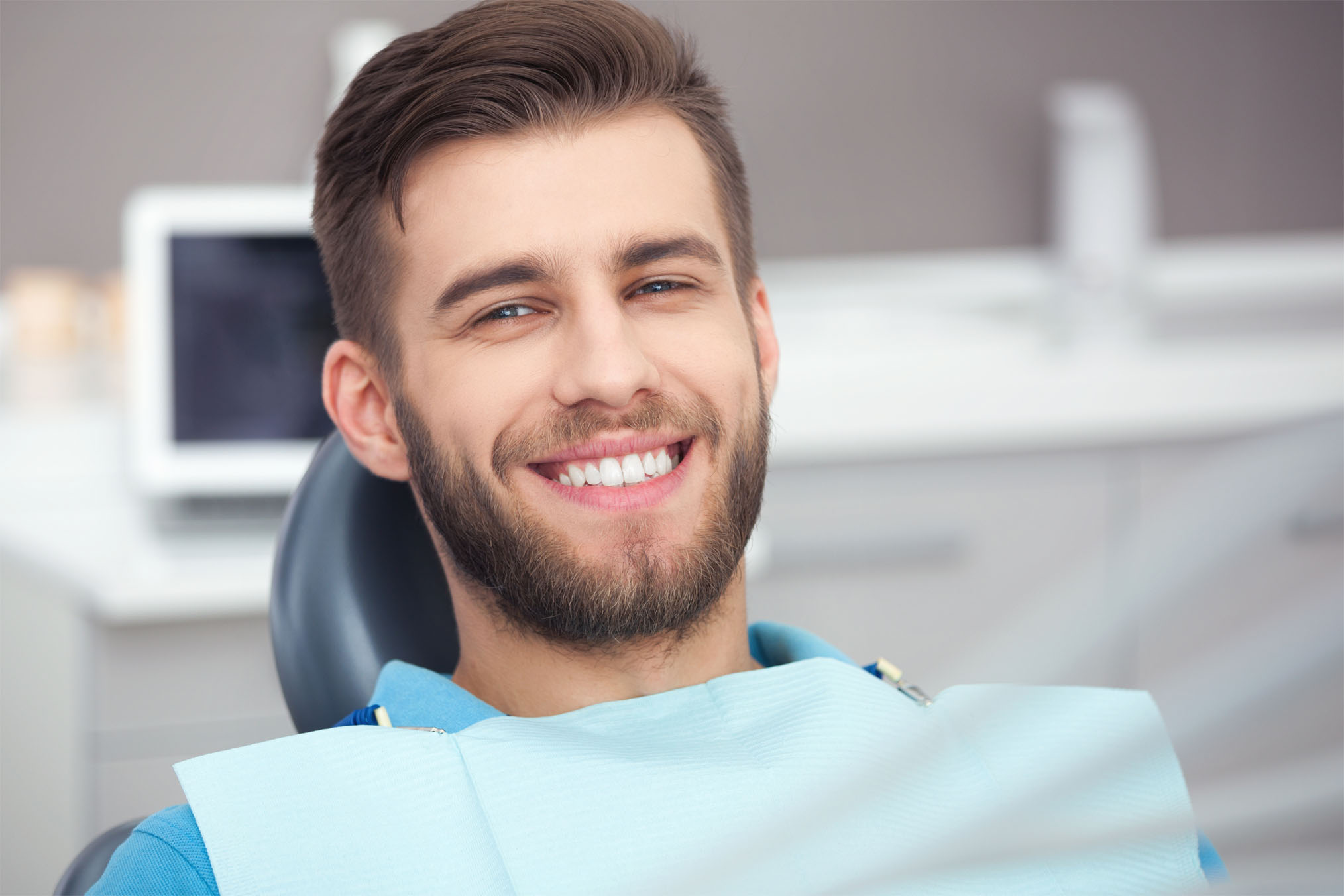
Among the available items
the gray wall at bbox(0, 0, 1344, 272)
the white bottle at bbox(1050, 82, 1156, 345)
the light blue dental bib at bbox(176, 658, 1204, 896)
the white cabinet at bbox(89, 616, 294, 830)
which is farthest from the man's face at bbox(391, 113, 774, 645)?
the white bottle at bbox(1050, 82, 1156, 345)

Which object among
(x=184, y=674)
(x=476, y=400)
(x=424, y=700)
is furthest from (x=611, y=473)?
(x=184, y=674)

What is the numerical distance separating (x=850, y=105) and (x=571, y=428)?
1.95m

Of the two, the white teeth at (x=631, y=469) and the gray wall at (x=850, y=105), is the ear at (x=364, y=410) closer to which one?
the white teeth at (x=631, y=469)

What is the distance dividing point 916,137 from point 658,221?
1890 mm

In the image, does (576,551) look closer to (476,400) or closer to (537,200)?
(476,400)

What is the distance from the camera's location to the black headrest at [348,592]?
104 centimetres

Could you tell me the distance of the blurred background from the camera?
69.5 inches

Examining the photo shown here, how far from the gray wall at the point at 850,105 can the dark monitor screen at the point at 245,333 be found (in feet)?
1.83

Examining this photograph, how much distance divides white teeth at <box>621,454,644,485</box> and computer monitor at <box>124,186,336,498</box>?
107 cm

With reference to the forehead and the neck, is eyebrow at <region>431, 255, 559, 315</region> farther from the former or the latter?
the neck

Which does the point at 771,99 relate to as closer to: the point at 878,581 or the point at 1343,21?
the point at 878,581

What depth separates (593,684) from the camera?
1.04 m

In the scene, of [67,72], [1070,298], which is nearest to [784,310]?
[1070,298]

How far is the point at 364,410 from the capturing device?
111 centimetres
